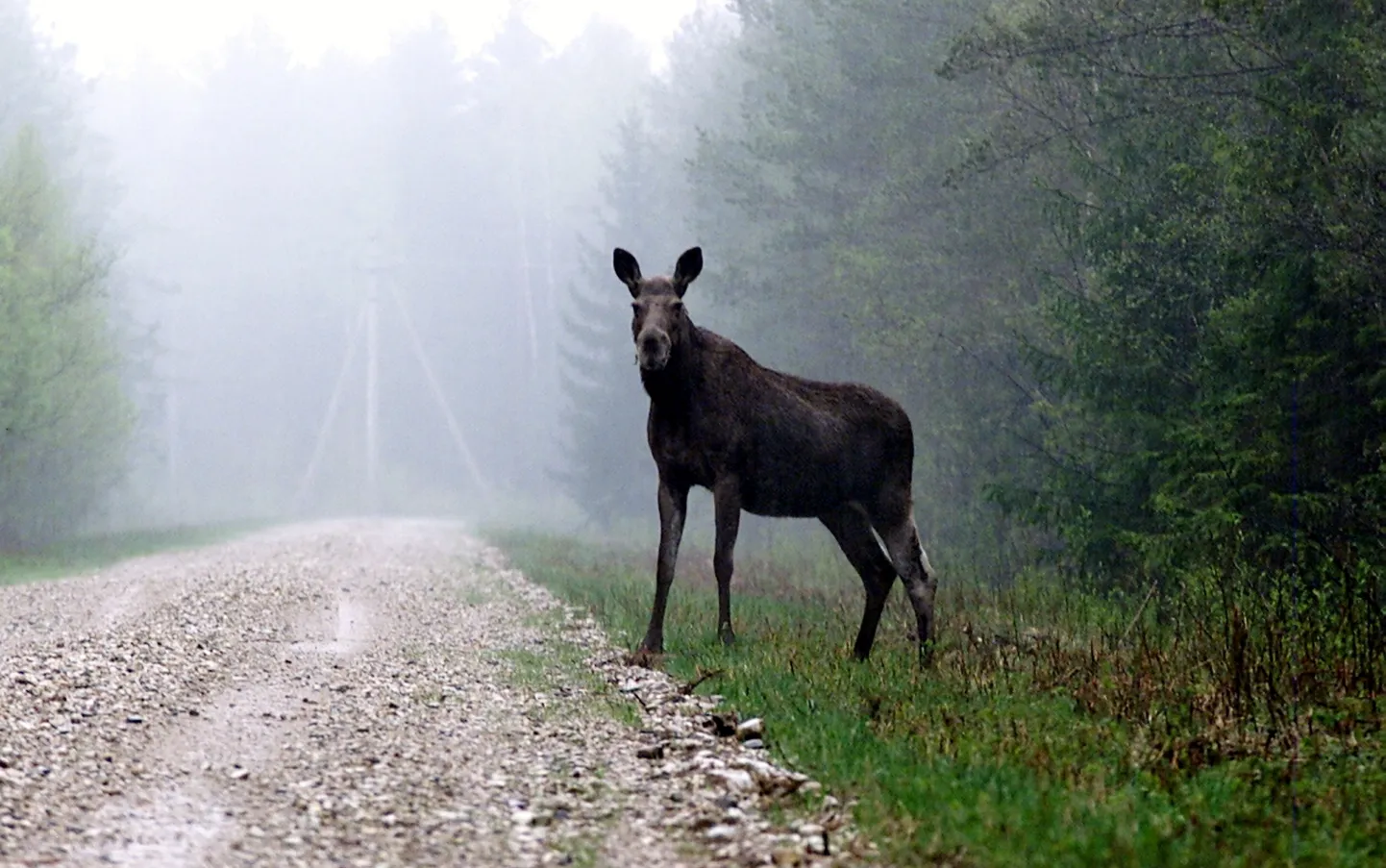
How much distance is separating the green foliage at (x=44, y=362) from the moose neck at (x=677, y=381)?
2025cm

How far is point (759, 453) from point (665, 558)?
1143 mm

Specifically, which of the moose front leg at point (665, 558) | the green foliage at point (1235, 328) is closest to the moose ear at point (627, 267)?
the moose front leg at point (665, 558)

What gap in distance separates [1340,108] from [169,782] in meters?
9.83

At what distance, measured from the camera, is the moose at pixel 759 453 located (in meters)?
10.9

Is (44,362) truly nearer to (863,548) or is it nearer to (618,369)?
(618,369)

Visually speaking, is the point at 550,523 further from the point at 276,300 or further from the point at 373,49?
the point at 373,49

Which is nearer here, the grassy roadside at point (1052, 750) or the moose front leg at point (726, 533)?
the grassy roadside at point (1052, 750)

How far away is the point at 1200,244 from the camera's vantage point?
13.3 m

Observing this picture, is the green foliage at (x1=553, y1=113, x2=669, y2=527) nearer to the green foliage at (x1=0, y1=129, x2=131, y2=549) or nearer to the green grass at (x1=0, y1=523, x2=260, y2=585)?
the green grass at (x1=0, y1=523, x2=260, y2=585)

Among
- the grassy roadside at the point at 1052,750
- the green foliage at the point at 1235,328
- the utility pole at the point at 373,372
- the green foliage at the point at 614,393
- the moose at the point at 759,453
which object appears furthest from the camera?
the utility pole at the point at 373,372

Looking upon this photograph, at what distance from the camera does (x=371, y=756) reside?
6.68 m

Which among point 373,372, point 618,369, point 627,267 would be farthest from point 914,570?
point 373,372

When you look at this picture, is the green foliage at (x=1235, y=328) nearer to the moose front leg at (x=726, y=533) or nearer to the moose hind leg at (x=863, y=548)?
the moose hind leg at (x=863, y=548)

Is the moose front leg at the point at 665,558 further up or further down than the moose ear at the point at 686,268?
further down
